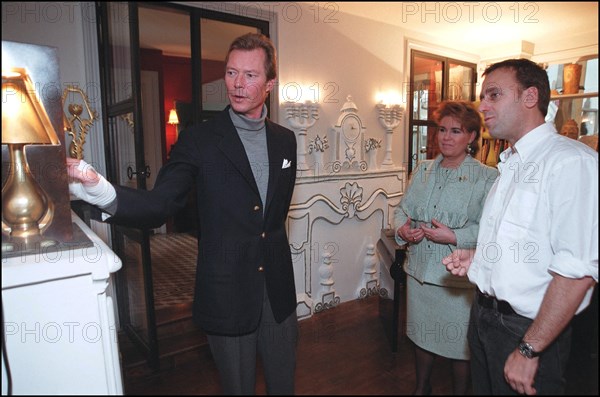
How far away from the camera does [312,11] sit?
1193mm

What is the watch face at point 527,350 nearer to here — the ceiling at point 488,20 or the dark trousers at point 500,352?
the dark trousers at point 500,352

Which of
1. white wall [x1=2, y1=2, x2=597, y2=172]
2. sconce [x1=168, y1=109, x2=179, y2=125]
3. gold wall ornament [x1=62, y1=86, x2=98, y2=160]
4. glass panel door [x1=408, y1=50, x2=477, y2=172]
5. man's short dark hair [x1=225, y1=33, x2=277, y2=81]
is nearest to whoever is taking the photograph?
man's short dark hair [x1=225, y1=33, x2=277, y2=81]

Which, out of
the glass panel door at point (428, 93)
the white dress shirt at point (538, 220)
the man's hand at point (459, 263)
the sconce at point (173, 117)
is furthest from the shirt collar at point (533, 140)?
the sconce at point (173, 117)

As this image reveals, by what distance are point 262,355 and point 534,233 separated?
331 millimetres

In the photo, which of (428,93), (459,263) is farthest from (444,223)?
(428,93)

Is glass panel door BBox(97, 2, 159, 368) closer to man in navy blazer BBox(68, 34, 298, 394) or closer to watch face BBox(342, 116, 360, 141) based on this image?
man in navy blazer BBox(68, 34, 298, 394)

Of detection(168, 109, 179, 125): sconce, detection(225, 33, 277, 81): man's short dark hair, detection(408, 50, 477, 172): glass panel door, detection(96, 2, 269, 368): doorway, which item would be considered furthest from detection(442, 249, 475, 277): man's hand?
detection(168, 109, 179, 125): sconce

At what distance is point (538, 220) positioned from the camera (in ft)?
1.17

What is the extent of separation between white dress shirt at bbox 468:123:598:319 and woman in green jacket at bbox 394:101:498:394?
9.9 inches

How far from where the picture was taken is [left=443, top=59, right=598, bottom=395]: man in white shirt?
1.09ft

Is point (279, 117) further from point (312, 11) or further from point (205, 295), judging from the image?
point (205, 295)

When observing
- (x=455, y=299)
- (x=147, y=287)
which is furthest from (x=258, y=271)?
(x=147, y=287)

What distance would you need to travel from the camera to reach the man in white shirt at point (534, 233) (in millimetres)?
331

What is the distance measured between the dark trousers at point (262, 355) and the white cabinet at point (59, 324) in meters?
0.11
